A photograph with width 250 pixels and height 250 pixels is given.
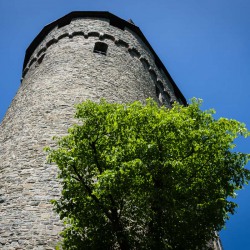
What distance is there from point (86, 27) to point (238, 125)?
10821 mm

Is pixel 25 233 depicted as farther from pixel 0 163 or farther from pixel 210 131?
pixel 210 131

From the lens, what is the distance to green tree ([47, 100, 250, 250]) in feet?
20.3

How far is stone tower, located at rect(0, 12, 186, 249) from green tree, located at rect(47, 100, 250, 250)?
1.59m

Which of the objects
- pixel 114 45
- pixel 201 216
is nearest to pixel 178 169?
pixel 201 216

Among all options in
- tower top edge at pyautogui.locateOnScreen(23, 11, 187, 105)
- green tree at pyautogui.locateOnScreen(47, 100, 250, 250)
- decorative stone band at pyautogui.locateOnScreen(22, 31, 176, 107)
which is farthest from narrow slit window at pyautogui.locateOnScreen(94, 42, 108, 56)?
green tree at pyautogui.locateOnScreen(47, 100, 250, 250)

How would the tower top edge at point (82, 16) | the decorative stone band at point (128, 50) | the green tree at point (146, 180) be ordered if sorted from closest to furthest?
the green tree at point (146, 180) < the decorative stone band at point (128, 50) < the tower top edge at point (82, 16)

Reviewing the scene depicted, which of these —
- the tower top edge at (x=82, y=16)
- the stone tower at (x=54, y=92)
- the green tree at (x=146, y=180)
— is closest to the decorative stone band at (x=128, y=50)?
the stone tower at (x=54, y=92)

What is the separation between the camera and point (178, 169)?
649 centimetres

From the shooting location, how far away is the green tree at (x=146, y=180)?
618cm

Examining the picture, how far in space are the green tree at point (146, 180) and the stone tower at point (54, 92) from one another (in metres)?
1.59

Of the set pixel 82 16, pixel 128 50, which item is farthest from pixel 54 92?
pixel 82 16

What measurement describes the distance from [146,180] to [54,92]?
6.46 meters

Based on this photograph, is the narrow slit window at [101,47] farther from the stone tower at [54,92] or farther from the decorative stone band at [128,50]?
the decorative stone band at [128,50]

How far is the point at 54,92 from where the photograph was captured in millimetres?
11914
